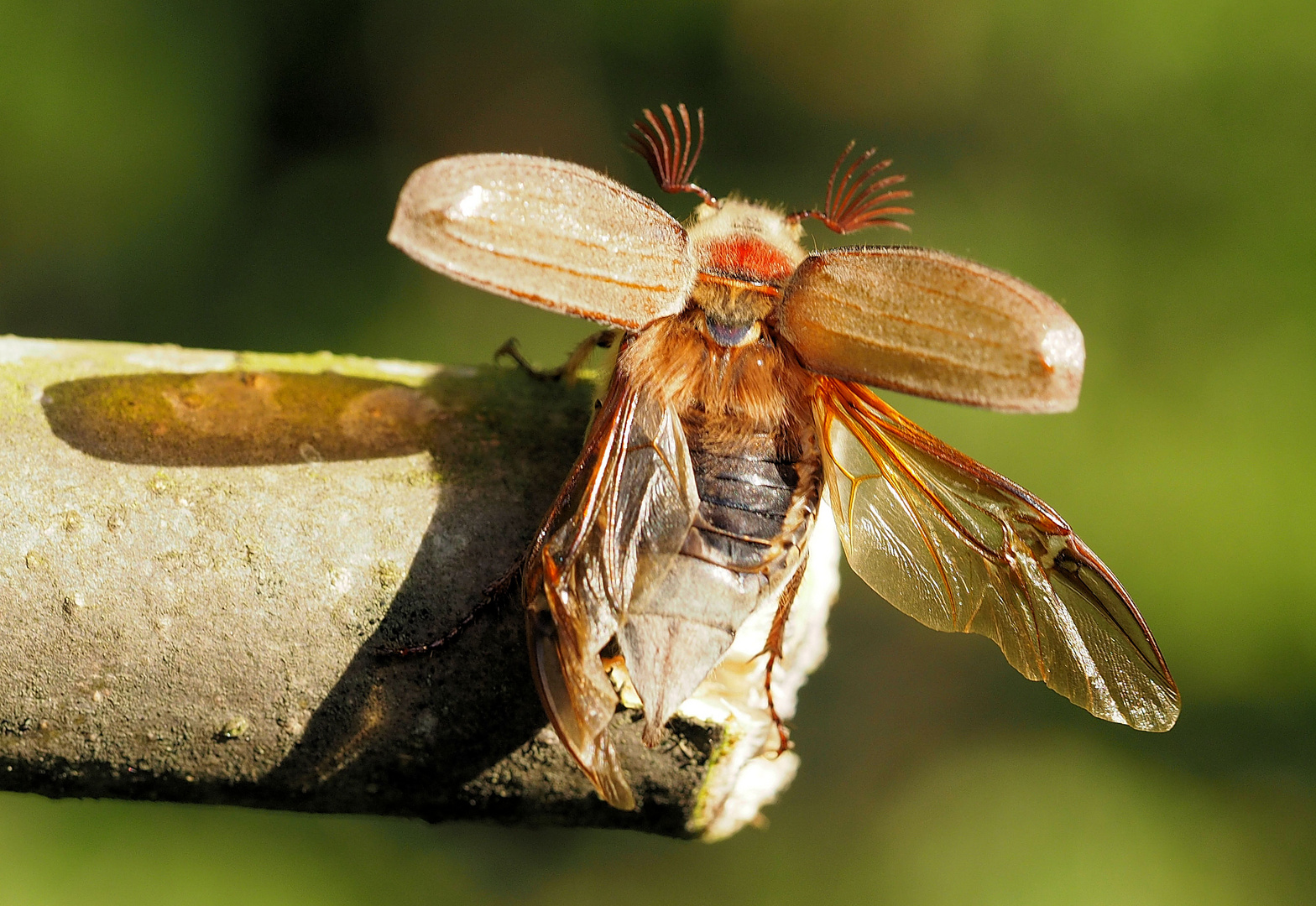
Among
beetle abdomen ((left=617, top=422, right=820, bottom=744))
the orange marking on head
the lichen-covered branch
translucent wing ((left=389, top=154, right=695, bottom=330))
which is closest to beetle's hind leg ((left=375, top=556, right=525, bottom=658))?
the lichen-covered branch

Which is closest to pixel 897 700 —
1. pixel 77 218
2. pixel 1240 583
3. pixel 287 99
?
pixel 1240 583

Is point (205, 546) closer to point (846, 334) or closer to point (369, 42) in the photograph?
point (846, 334)

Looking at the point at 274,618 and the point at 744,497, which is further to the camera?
the point at 744,497

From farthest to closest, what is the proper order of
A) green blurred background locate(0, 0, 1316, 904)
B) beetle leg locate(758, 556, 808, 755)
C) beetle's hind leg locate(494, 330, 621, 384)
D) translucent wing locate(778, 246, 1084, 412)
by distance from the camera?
1. green blurred background locate(0, 0, 1316, 904)
2. beetle's hind leg locate(494, 330, 621, 384)
3. beetle leg locate(758, 556, 808, 755)
4. translucent wing locate(778, 246, 1084, 412)

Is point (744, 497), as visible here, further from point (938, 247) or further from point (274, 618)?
point (938, 247)

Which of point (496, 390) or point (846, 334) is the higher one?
point (846, 334)

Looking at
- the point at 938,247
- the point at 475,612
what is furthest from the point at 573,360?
the point at 938,247

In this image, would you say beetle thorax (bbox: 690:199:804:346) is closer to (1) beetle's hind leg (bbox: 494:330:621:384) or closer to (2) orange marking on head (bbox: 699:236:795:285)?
(2) orange marking on head (bbox: 699:236:795:285)
